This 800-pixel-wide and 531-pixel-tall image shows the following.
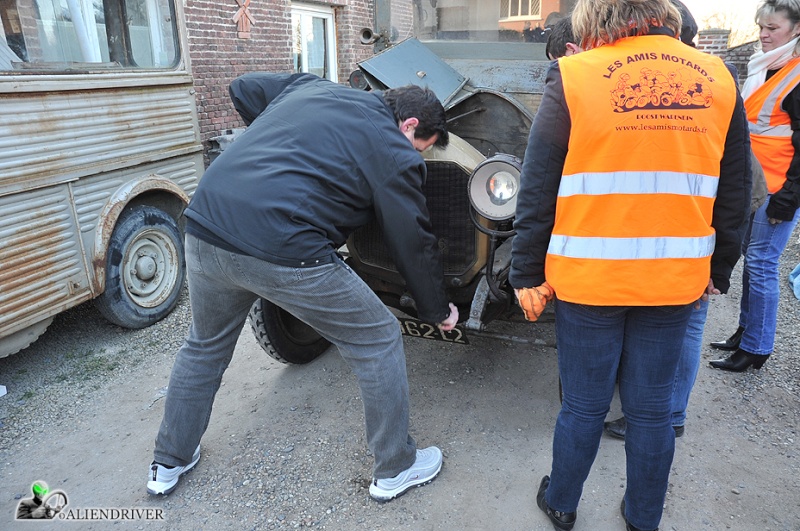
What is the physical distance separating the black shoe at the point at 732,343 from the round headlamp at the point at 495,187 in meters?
2.14

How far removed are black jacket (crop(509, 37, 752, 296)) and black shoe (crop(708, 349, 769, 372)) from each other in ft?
5.84

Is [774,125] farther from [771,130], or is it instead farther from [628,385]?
[628,385]

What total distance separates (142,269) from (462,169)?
2.69 m

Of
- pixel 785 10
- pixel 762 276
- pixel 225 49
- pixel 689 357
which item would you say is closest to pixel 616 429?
pixel 689 357

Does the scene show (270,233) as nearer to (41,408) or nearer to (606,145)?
(606,145)

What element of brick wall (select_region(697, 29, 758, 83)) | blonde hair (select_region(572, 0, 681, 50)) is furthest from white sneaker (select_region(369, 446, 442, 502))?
brick wall (select_region(697, 29, 758, 83))

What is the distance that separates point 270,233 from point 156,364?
7.24 feet

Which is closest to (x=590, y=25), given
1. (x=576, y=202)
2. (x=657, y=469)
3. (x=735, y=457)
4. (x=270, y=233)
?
(x=576, y=202)

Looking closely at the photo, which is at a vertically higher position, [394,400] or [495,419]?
[394,400]

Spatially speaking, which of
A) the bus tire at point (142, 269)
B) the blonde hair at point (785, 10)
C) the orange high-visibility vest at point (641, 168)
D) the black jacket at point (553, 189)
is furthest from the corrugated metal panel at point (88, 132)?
the blonde hair at point (785, 10)

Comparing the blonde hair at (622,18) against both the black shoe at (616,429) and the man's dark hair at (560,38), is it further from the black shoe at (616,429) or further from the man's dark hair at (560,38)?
the black shoe at (616,429)

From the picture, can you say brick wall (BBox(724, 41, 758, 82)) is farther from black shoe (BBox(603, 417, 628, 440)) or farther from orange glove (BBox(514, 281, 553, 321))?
orange glove (BBox(514, 281, 553, 321))

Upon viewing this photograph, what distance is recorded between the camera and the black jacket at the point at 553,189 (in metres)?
1.80

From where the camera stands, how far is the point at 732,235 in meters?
1.95
